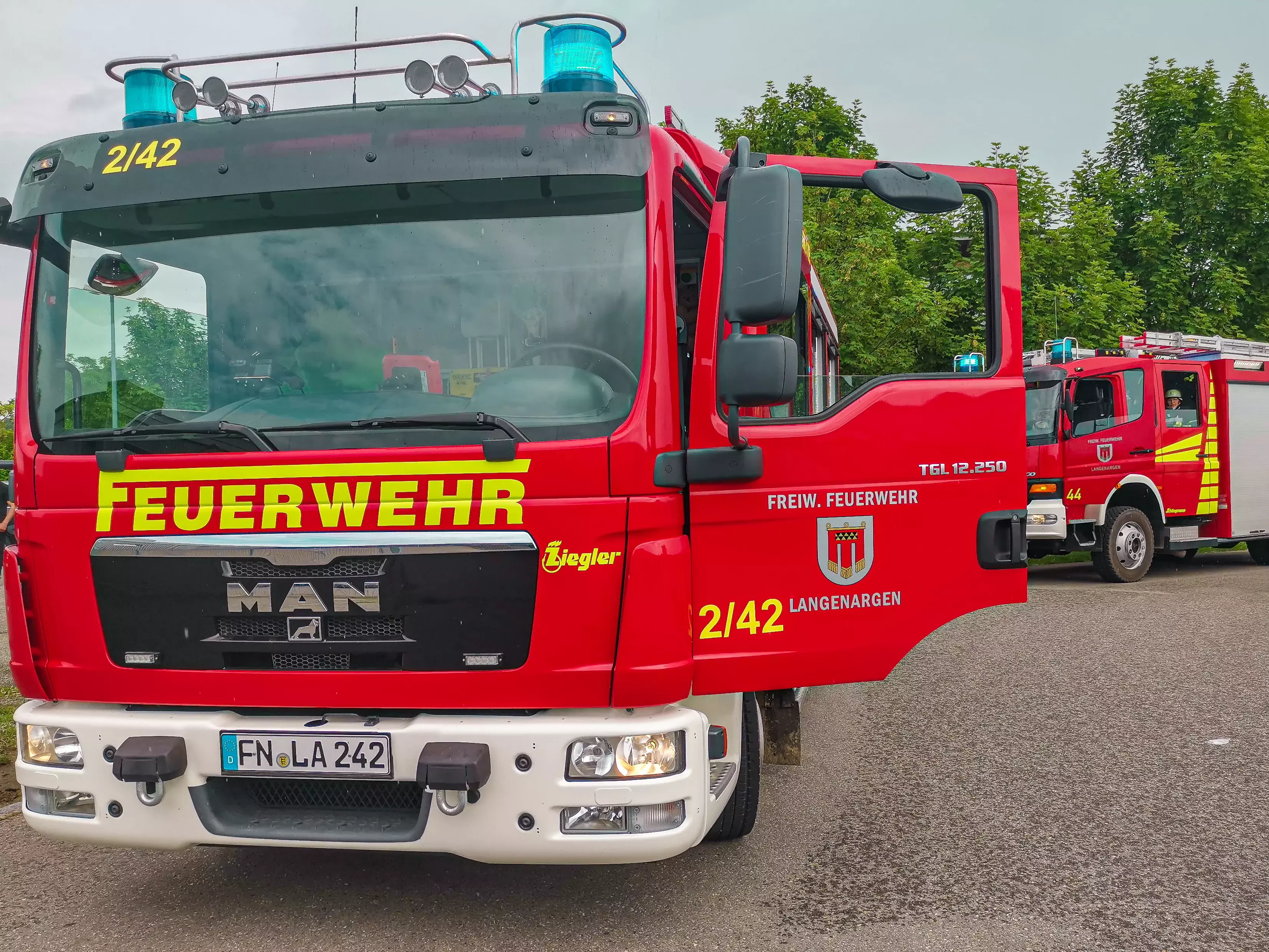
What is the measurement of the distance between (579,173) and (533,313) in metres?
0.42

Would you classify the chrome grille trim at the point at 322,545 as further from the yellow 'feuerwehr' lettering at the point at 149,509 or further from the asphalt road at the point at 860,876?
the asphalt road at the point at 860,876

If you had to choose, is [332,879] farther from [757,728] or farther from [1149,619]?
[1149,619]

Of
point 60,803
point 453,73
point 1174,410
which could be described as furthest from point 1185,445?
point 60,803

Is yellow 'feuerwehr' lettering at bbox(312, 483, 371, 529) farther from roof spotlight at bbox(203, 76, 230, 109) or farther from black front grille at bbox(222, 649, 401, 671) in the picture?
roof spotlight at bbox(203, 76, 230, 109)

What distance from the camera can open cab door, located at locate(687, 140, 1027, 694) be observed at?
3.22 meters

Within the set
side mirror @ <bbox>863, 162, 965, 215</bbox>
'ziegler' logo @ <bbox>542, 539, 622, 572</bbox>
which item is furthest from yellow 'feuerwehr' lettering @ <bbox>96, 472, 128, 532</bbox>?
side mirror @ <bbox>863, 162, 965, 215</bbox>

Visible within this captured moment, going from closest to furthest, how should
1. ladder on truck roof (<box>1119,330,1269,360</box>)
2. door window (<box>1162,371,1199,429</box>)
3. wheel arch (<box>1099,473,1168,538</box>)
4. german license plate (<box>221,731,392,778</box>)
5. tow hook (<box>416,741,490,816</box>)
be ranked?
tow hook (<box>416,741,490,816</box>) → german license plate (<box>221,731,392,778</box>) → wheel arch (<box>1099,473,1168,538</box>) → door window (<box>1162,371,1199,429</box>) → ladder on truck roof (<box>1119,330,1269,360</box>)

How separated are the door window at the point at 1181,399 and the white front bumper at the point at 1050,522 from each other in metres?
1.66

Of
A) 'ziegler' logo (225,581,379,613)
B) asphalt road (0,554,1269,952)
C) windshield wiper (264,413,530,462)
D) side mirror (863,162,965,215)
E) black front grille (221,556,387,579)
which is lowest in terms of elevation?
asphalt road (0,554,1269,952)

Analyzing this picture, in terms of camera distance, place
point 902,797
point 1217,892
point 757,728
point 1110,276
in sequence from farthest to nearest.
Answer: point 1110,276
point 902,797
point 757,728
point 1217,892

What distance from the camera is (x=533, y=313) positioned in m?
3.35

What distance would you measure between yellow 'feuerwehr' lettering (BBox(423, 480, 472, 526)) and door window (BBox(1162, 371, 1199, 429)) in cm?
1156

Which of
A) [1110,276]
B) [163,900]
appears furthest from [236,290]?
[1110,276]

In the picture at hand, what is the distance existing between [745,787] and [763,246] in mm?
1997
